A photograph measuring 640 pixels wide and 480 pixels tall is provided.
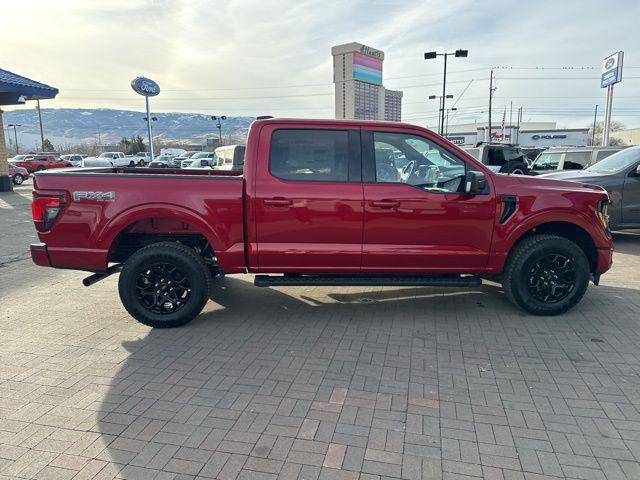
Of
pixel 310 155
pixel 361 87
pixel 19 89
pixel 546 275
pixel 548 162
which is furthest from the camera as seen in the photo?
pixel 361 87

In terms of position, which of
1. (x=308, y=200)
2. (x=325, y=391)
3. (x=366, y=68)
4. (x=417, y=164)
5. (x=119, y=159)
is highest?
(x=366, y=68)

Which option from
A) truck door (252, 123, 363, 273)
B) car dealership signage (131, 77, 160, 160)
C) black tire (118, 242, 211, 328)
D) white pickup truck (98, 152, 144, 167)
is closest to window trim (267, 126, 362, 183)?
truck door (252, 123, 363, 273)

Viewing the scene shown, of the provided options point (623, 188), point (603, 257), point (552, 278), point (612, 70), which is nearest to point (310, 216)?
point (552, 278)

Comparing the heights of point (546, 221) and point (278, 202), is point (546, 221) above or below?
below

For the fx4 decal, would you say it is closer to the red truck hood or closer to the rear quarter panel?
the rear quarter panel

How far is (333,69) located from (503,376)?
6536cm

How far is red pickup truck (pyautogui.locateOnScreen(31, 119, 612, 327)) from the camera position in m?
4.32

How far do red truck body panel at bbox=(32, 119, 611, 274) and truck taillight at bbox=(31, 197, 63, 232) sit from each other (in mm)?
52

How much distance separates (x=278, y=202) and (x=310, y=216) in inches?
13.7

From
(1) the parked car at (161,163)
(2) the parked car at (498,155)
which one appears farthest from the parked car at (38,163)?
(2) the parked car at (498,155)

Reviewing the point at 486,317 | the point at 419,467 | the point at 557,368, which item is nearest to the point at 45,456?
the point at 419,467

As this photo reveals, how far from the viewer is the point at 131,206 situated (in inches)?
170

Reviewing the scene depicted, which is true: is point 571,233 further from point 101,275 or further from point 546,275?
point 101,275

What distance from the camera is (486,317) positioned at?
15.7 feet
